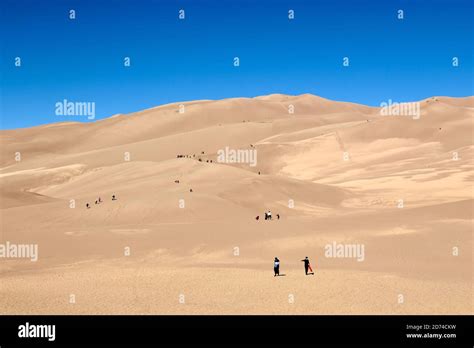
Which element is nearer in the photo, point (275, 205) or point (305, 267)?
point (305, 267)

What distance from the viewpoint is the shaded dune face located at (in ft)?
93.9

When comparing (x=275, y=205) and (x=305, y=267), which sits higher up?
(x=275, y=205)

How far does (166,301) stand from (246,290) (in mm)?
3319

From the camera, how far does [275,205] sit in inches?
1839

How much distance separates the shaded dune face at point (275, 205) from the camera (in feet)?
93.9

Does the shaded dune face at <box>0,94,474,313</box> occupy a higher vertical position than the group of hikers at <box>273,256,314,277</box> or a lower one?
higher

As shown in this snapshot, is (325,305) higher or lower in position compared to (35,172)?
lower

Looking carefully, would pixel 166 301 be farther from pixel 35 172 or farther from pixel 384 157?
pixel 35 172

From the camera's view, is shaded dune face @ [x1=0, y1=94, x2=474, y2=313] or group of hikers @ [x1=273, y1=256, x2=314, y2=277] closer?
group of hikers @ [x1=273, y1=256, x2=314, y2=277]
